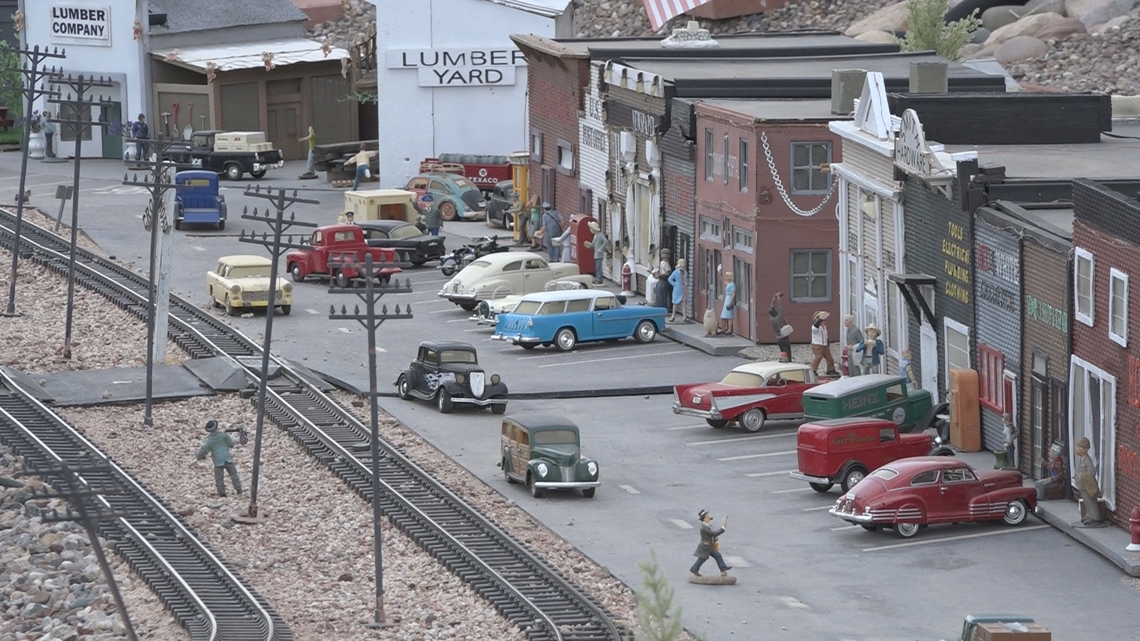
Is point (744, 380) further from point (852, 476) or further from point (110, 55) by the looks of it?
point (110, 55)

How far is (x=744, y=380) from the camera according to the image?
128 ft

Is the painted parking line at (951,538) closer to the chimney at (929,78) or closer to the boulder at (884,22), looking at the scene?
the chimney at (929,78)

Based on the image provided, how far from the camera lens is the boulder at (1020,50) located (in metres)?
80.8

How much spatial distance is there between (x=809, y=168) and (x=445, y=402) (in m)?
11.3

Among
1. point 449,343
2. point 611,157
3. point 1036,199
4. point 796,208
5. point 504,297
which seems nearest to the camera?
point 1036,199

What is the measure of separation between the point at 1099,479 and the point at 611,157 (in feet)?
86.0

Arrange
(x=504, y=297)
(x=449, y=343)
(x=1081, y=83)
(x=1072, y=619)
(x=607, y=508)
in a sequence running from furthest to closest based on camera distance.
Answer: (x=1081, y=83) < (x=504, y=297) < (x=449, y=343) < (x=607, y=508) < (x=1072, y=619)

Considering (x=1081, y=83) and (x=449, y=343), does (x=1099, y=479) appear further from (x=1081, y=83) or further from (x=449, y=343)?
(x=1081, y=83)

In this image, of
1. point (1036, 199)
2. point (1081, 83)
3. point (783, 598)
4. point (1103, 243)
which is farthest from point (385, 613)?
point (1081, 83)

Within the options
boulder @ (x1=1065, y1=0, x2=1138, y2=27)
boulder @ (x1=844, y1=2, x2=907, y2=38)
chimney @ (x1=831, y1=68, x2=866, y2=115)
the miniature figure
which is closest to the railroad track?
the miniature figure

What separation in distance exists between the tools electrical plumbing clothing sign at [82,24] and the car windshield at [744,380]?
45.3 meters

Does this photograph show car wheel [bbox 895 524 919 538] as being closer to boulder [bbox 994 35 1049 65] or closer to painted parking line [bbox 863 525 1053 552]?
painted parking line [bbox 863 525 1053 552]

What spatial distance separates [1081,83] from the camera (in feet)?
255

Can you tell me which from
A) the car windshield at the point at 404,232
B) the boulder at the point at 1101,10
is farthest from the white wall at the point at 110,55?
the boulder at the point at 1101,10
